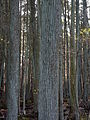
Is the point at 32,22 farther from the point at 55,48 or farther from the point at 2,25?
the point at 55,48

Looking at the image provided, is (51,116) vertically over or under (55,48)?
under

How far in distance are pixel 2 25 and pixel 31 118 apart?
4417 millimetres

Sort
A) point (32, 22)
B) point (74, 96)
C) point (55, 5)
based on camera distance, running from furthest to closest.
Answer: point (32, 22), point (74, 96), point (55, 5)

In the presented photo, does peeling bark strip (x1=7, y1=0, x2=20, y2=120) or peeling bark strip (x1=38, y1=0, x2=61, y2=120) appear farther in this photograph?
peeling bark strip (x1=7, y1=0, x2=20, y2=120)

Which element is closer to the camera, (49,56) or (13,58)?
(49,56)

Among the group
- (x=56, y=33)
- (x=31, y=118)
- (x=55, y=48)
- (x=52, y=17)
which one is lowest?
(x=31, y=118)

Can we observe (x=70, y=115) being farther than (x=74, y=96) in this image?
Yes

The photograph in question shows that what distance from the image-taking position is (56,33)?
4340mm

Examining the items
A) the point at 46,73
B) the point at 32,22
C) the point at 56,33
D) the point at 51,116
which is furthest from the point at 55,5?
the point at 32,22

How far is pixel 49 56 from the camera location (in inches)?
170

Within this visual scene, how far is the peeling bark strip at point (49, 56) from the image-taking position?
430 centimetres

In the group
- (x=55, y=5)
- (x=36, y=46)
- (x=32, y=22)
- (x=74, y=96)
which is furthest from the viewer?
(x=32, y=22)

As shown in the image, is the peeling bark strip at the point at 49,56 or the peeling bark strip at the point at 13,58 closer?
the peeling bark strip at the point at 49,56

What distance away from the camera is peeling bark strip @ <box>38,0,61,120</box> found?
14.1ft
